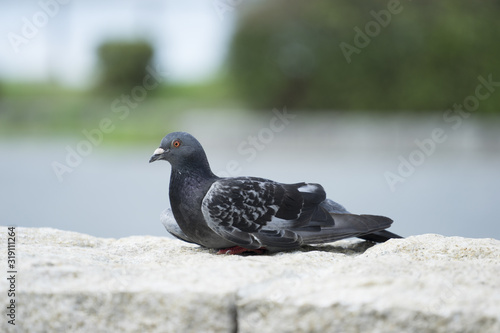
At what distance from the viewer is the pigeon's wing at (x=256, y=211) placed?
3.65m

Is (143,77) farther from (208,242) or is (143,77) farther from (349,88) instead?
(208,242)

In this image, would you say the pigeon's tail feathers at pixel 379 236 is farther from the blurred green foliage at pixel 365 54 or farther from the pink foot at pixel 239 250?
the blurred green foliage at pixel 365 54

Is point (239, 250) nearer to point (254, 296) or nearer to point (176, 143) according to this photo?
point (176, 143)

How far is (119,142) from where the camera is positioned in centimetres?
2028

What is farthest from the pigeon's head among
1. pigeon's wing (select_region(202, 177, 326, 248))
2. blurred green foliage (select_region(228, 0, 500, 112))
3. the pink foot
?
blurred green foliage (select_region(228, 0, 500, 112))

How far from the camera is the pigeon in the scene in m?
3.68

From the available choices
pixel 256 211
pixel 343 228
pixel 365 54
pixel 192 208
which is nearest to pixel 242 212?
pixel 256 211

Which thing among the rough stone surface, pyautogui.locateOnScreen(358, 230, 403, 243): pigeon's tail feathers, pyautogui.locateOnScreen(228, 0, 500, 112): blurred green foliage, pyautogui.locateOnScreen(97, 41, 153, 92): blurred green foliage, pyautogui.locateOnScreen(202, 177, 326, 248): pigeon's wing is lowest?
the rough stone surface

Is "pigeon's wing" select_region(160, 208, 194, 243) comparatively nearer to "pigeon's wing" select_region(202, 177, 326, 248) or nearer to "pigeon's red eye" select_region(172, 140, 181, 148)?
"pigeon's wing" select_region(202, 177, 326, 248)

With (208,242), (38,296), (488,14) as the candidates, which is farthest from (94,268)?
(488,14)

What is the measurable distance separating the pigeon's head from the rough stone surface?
77 centimetres

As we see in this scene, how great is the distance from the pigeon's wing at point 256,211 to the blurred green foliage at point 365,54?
1489cm

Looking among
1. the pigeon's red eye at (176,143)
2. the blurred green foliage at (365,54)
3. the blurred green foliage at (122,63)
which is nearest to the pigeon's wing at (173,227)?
the pigeon's red eye at (176,143)

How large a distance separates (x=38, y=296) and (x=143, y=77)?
2421 cm
